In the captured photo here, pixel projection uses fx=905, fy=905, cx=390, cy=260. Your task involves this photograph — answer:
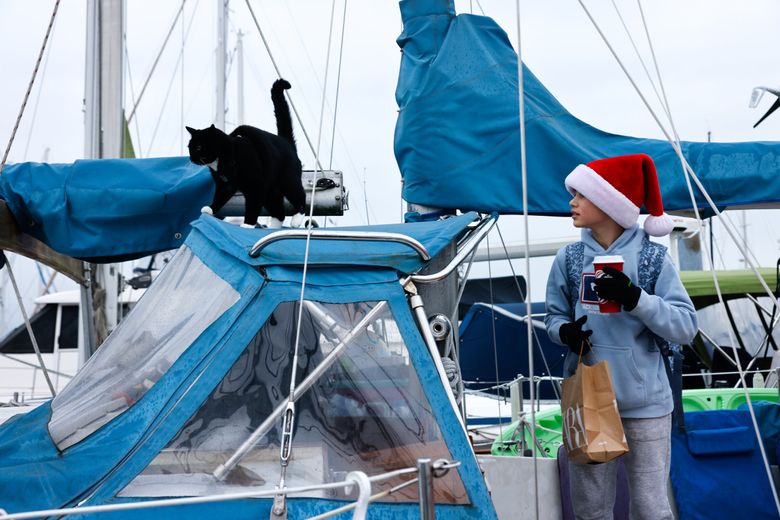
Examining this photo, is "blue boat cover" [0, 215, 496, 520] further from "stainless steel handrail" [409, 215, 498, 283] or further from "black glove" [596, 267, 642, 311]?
"black glove" [596, 267, 642, 311]

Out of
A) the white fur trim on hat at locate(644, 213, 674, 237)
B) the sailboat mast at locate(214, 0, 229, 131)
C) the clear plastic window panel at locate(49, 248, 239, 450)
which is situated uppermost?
the sailboat mast at locate(214, 0, 229, 131)

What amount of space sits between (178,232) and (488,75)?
188cm

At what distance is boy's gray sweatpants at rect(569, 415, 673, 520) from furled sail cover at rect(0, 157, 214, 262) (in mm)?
2621

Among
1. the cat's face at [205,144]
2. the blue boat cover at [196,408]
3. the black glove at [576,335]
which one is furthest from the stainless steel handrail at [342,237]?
the cat's face at [205,144]

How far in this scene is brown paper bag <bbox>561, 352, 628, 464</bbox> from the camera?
2.81m

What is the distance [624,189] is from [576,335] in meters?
0.55

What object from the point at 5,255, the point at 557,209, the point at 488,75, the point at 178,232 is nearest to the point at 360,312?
the point at 557,209

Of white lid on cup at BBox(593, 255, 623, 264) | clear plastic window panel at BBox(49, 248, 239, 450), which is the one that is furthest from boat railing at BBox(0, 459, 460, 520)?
white lid on cup at BBox(593, 255, 623, 264)

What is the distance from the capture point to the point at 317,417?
9.10ft

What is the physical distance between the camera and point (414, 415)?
2.80 meters

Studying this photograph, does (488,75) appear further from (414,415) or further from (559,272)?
(414,415)

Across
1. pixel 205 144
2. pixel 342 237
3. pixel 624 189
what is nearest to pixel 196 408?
pixel 342 237

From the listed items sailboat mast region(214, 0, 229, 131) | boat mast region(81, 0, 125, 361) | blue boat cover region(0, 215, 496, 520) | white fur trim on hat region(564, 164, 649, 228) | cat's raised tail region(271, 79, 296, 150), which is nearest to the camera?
blue boat cover region(0, 215, 496, 520)

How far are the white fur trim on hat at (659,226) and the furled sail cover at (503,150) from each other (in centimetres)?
86
